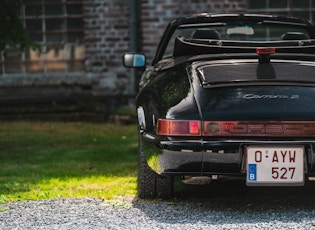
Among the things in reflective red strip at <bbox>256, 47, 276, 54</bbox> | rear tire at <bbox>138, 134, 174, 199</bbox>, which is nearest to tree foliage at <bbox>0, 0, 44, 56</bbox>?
rear tire at <bbox>138, 134, 174, 199</bbox>

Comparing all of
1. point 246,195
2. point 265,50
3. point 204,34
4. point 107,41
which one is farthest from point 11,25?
point 265,50

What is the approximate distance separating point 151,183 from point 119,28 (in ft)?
24.7

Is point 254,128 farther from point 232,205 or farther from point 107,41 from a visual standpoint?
point 107,41

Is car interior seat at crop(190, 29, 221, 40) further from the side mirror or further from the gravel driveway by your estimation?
the gravel driveway

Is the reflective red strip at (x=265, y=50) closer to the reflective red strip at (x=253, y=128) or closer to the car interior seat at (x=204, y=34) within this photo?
the reflective red strip at (x=253, y=128)

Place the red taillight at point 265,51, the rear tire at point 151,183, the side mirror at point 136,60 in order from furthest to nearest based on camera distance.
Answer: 1. the side mirror at point 136,60
2. the rear tire at point 151,183
3. the red taillight at point 265,51

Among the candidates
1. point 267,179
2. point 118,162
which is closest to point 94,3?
point 118,162

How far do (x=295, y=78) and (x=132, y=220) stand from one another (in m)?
1.46

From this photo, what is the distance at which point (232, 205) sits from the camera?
223 inches

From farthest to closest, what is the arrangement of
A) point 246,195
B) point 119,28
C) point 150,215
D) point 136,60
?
point 119,28
point 136,60
point 246,195
point 150,215

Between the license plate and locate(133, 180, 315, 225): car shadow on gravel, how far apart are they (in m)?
0.25

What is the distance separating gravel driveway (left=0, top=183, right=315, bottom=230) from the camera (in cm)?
500

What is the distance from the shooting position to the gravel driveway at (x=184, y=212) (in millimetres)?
5004

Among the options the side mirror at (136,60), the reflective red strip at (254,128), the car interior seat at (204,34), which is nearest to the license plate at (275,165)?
the reflective red strip at (254,128)
